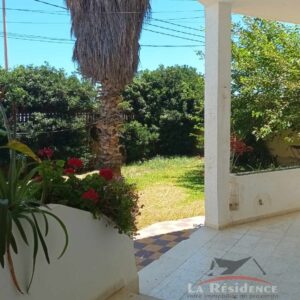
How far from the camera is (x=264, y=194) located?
5.34m

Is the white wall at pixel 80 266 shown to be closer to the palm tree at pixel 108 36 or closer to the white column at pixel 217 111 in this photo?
the white column at pixel 217 111

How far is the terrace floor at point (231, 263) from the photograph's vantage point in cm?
320

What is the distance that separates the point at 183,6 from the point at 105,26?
8367 mm

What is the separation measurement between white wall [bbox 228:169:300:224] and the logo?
4.87 feet

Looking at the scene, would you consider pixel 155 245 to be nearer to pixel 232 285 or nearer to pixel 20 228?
pixel 232 285

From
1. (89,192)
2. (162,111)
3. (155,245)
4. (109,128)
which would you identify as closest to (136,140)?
(162,111)

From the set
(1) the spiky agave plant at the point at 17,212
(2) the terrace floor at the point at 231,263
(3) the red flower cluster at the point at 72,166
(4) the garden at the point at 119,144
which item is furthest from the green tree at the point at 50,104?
(1) the spiky agave plant at the point at 17,212

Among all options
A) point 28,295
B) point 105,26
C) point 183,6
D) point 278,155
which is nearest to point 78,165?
point 28,295

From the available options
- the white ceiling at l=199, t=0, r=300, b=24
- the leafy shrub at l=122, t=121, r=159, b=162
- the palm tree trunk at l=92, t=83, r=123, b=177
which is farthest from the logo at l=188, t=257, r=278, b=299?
the leafy shrub at l=122, t=121, r=159, b=162

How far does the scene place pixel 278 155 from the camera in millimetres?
10219

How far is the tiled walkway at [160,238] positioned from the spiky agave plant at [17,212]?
1.88 meters

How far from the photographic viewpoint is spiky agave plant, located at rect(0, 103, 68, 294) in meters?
1.82

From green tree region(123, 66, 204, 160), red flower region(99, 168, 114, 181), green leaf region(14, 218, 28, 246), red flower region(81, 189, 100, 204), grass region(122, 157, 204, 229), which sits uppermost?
green tree region(123, 66, 204, 160)

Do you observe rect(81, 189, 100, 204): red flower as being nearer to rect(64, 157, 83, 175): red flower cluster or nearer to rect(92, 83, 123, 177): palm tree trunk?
rect(64, 157, 83, 175): red flower cluster
